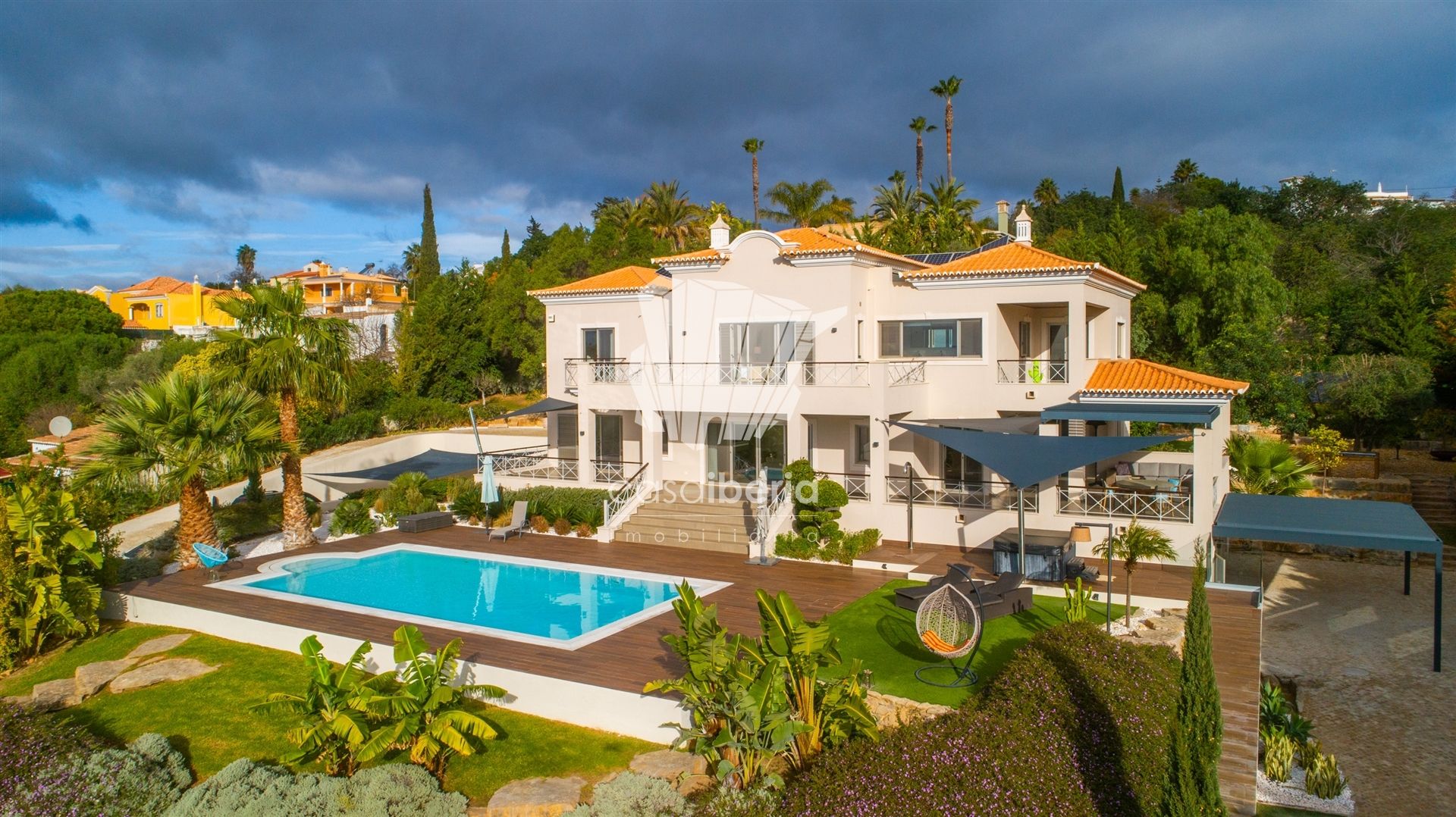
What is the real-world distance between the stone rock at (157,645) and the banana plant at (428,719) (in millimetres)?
6801

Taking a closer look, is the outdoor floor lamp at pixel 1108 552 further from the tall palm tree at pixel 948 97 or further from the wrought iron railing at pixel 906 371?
the tall palm tree at pixel 948 97

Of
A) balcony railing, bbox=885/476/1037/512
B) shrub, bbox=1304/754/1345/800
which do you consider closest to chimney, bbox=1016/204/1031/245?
balcony railing, bbox=885/476/1037/512

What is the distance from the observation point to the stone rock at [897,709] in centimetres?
1170

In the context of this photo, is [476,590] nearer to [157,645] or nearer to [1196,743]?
[157,645]

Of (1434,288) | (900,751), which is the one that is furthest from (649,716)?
(1434,288)

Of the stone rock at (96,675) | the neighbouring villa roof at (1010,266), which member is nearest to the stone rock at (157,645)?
the stone rock at (96,675)

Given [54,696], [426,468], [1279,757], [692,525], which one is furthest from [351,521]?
[1279,757]

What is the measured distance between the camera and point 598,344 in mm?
29328

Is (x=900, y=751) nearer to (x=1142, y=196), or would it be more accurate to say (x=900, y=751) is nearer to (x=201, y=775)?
(x=201, y=775)

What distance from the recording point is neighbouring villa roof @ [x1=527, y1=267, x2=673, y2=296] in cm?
2808

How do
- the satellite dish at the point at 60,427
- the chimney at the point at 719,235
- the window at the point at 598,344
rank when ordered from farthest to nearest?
the window at the point at 598,344 < the chimney at the point at 719,235 < the satellite dish at the point at 60,427

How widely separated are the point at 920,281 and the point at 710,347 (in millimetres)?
6249

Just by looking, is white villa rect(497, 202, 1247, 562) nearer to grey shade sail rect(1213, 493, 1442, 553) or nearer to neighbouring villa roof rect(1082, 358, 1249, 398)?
neighbouring villa roof rect(1082, 358, 1249, 398)

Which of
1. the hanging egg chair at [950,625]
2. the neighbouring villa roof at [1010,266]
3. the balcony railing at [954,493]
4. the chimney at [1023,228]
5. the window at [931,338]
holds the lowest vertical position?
the hanging egg chair at [950,625]
